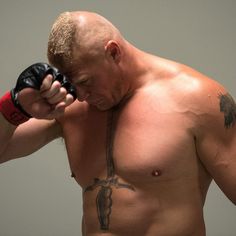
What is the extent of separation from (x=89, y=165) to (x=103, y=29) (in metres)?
0.36

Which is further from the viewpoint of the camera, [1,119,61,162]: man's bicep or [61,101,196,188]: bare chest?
[1,119,61,162]: man's bicep

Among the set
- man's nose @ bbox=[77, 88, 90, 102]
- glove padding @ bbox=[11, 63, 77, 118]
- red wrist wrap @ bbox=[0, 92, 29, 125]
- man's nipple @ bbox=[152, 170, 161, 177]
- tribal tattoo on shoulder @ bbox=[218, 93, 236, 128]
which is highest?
glove padding @ bbox=[11, 63, 77, 118]

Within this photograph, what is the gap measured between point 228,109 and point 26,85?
511 millimetres

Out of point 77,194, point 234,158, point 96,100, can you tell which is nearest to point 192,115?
point 234,158

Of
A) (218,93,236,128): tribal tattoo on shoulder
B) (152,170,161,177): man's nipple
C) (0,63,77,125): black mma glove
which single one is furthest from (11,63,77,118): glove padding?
(218,93,236,128): tribal tattoo on shoulder

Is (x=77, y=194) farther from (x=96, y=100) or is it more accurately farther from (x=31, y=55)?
(x=96, y=100)

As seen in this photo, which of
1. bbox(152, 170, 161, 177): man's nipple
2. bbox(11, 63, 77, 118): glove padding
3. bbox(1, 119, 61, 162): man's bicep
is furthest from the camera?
bbox(1, 119, 61, 162): man's bicep

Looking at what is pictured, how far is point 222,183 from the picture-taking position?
1117mm

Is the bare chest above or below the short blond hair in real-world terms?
below

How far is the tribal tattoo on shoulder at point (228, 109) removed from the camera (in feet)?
3.65

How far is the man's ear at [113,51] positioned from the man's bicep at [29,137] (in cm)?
29

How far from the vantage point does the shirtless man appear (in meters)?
1.08

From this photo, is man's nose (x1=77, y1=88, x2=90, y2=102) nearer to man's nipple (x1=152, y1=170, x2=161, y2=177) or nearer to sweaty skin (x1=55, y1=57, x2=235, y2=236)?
sweaty skin (x1=55, y1=57, x2=235, y2=236)

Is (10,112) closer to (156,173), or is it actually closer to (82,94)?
(82,94)
